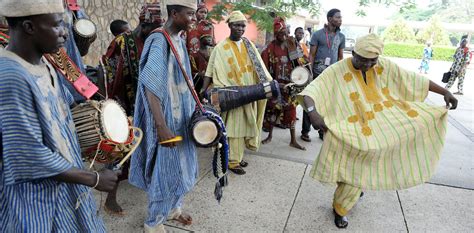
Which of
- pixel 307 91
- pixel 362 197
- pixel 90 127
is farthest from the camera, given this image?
pixel 362 197

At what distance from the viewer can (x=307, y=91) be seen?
262 centimetres

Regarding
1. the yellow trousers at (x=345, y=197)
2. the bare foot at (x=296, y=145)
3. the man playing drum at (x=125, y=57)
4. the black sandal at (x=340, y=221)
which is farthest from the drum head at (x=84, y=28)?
the bare foot at (x=296, y=145)

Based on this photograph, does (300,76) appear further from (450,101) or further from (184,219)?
(184,219)

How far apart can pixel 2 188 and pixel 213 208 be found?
6.55 feet

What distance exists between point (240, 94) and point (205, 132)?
1297 millimetres

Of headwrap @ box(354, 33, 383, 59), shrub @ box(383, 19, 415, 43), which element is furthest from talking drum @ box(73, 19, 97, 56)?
shrub @ box(383, 19, 415, 43)

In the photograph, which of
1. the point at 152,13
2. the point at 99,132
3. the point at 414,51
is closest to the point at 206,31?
the point at 152,13

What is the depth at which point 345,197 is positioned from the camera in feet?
9.00

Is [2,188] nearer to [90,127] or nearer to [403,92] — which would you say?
[90,127]

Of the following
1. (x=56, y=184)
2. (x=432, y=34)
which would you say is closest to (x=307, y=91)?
(x=56, y=184)

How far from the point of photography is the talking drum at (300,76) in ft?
12.9

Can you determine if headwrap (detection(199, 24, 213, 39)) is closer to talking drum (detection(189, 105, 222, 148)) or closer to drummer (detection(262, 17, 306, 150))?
drummer (detection(262, 17, 306, 150))

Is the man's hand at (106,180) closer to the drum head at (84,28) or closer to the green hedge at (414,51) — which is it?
Answer: the drum head at (84,28)

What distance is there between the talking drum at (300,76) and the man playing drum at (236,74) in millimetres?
441
